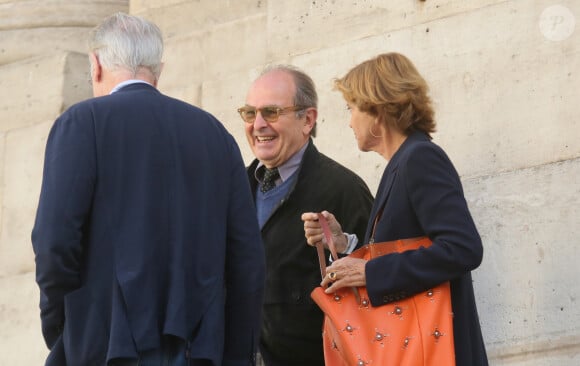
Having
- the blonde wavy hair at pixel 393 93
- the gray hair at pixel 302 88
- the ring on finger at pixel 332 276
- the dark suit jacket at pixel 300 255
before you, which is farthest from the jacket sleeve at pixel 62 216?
the gray hair at pixel 302 88

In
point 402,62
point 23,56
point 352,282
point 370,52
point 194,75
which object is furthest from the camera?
point 23,56

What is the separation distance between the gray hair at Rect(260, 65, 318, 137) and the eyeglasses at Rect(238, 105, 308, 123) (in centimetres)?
4

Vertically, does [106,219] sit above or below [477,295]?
above

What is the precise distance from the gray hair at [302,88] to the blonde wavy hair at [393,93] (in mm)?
877

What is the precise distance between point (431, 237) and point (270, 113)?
1.38 metres

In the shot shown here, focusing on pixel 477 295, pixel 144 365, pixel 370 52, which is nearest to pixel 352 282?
pixel 144 365

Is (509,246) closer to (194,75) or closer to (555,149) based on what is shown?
(555,149)

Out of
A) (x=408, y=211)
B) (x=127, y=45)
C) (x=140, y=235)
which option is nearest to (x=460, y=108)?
(x=408, y=211)

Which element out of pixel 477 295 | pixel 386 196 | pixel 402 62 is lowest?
pixel 477 295

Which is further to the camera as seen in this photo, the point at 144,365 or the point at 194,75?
the point at 194,75

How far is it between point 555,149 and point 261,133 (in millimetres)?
1074

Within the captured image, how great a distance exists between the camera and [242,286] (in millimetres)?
4406

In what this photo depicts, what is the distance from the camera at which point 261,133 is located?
221 inches

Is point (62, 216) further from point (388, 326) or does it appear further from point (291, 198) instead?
point (291, 198)
